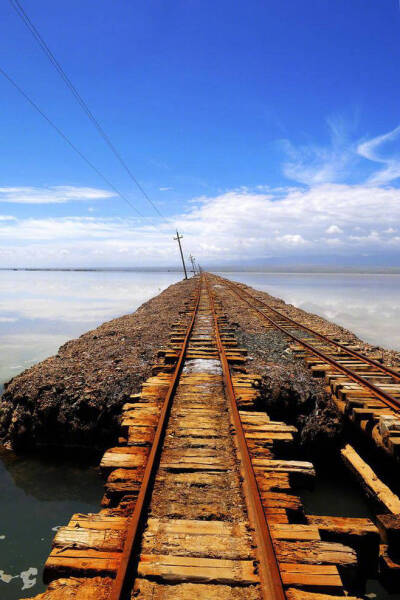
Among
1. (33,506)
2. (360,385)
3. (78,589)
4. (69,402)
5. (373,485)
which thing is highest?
(78,589)

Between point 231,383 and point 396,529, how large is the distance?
398 centimetres

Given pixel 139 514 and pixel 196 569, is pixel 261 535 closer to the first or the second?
pixel 196 569

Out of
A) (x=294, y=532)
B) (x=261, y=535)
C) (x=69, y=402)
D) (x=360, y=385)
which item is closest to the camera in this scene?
(x=261, y=535)

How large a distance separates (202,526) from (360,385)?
6325 millimetres

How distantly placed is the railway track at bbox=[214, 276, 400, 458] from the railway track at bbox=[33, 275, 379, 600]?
6.13ft

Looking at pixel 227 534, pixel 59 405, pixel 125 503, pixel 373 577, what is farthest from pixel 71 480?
pixel 373 577

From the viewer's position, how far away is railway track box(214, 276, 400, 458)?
6.27 m

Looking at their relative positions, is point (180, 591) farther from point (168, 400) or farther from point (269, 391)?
point (269, 391)

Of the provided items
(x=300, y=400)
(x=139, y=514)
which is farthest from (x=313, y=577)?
(x=300, y=400)

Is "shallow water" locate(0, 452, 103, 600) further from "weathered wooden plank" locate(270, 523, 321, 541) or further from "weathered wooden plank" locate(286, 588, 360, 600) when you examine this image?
"weathered wooden plank" locate(286, 588, 360, 600)

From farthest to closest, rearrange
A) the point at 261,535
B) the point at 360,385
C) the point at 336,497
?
the point at 360,385
the point at 336,497
the point at 261,535

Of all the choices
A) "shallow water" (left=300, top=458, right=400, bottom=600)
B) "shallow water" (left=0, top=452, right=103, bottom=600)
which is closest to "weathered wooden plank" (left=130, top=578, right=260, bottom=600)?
"shallow water" (left=0, top=452, right=103, bottom=600)

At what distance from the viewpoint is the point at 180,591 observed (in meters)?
2.73

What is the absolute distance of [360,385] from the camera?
8.34m
